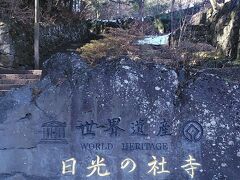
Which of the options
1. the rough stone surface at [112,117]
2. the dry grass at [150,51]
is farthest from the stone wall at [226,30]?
the rough stone surface at [112,117]

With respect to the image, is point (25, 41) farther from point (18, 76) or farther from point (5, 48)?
point (18, 76)

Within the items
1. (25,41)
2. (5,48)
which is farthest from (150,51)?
(25,41)

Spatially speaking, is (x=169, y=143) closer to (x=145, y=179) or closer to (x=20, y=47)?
(x=145, y=179)

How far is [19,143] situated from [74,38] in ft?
48.6

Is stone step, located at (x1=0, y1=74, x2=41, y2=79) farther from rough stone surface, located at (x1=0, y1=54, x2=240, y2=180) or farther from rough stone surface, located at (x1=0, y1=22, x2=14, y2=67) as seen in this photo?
rough stone surface, located at (x1=0, y1=54, x2=240, y2=180)

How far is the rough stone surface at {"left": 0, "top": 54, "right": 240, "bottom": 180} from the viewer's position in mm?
3459

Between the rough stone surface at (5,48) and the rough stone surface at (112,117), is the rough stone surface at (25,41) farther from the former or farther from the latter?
the rough stone surface at (112,117)

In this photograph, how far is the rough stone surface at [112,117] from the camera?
11.3 ft

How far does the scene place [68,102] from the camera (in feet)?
11.3

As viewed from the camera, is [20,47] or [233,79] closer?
[233,79]

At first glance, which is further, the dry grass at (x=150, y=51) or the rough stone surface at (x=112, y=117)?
the dry grass at (x=150, y=51)

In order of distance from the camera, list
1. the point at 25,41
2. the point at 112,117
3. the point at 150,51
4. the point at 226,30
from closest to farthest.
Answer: the point at 112,117 → the point at 150,51 → the point at 226,30 → the point at 25,41

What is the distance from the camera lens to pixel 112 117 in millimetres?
3463

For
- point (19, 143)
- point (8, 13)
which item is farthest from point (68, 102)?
point (8, 13)
